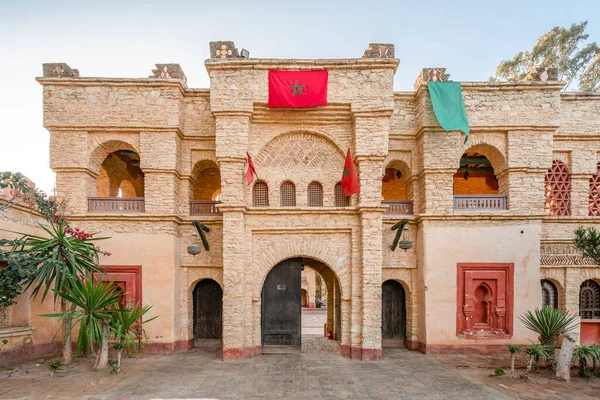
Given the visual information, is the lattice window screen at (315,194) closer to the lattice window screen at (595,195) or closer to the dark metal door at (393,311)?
the dark metal door at (393,311)

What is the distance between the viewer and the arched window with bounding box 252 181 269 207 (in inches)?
444

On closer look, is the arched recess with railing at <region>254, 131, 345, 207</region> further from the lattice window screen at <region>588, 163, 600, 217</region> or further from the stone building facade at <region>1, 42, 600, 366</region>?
the lattice window screen at <region>588, 163, 600, 217</region>

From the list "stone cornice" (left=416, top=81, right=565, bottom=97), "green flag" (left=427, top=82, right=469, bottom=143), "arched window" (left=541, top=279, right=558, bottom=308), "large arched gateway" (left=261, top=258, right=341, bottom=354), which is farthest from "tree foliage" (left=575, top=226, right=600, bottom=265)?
"large arched gateway" (left=261, top=258, right=341, bottom=354)

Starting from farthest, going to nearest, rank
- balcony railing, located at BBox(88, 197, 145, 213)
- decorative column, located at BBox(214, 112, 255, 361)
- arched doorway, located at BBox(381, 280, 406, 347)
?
1. arched doorway, located at BBox(381, 280, 406, 347)
2. balcony railing, located at BBox(88, 197, 145, 213)
3. decorative column, located at BBox(214, 112, 255, 361)

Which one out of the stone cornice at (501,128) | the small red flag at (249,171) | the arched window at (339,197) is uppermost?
the stone cornice at (501,128)

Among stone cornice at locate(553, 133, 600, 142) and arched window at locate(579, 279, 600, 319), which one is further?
stone cornice at locate(553, 133, 600, 142)

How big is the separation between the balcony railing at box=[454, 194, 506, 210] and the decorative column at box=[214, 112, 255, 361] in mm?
6940

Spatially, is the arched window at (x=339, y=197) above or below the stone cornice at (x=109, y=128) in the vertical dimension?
below

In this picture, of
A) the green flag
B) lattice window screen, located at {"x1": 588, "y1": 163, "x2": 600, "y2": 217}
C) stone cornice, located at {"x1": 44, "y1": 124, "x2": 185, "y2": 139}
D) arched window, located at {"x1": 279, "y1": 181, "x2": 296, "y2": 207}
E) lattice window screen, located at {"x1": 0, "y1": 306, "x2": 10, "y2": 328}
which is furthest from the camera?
lattice window screen, located at {"x1": 588, "y1": 163, "x2": 600, "y2": 217}

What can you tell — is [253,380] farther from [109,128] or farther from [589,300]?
[589,300]

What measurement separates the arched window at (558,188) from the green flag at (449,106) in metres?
3.79

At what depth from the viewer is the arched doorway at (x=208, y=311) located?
469 inches

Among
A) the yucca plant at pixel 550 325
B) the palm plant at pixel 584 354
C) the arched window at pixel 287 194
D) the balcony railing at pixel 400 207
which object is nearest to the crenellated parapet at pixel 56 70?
the arched window at pixel 287 194

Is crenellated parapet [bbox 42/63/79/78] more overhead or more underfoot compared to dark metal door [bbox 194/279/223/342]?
more overhead
